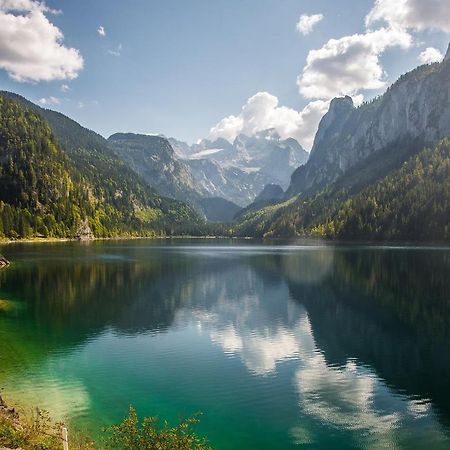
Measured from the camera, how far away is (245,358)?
4722 cm

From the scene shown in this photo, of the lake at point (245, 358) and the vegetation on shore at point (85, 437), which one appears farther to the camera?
the lake at point (245, 358)

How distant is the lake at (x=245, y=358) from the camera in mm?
31375

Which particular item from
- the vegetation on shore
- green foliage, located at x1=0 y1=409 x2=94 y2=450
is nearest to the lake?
green foliage, located at x1=0 y1=409 x2=94 y2=450

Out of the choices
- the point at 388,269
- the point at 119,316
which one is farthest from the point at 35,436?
the point at 388,269

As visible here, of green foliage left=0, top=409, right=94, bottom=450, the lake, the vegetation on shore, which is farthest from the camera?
the lake

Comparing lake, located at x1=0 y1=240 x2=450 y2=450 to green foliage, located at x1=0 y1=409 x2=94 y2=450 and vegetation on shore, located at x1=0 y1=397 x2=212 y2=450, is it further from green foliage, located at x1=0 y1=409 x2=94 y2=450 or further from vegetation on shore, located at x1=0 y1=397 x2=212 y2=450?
vegetation on shore, located at x1=0 y1=397 x2=212 y2=450

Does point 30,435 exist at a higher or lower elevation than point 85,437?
higher

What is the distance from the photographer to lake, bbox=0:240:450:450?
31.4m

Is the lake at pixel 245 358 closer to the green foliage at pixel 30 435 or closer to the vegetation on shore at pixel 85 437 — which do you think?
the green foliage at pixel 30 435

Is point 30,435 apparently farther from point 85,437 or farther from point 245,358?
point 245,358

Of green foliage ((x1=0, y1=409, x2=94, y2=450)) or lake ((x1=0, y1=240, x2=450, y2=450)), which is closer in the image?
green foliage ((x1=0, y1=409, x2=94, y2=450))

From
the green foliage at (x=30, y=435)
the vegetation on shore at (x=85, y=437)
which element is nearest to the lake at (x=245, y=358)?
the green foliage at (x=30, y=435)

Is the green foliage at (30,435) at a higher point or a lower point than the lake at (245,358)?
higher

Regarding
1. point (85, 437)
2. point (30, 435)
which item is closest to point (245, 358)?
point (85, 437)
